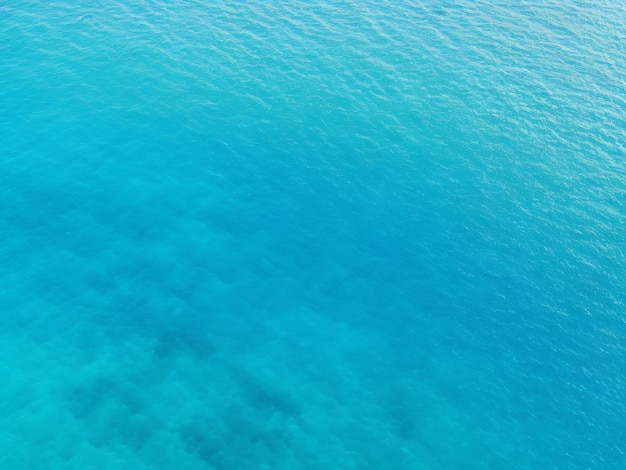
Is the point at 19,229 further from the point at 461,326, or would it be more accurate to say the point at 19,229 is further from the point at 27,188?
the point at 461,326

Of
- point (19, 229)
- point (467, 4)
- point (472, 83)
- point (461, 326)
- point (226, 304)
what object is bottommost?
point (19, 229)

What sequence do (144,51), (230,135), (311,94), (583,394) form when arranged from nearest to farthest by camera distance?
(583,394) < (230,135) < (311,94) < (144,51)

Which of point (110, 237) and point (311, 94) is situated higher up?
point (311, 94)

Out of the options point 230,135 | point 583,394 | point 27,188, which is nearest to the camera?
point 583,394

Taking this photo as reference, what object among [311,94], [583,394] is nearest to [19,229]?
[311,94]

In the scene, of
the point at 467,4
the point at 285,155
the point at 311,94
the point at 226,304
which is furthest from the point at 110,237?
the point at 467,4

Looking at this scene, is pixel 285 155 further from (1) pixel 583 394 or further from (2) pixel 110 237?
(1) pixel 583 394

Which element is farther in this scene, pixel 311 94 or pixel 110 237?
pixel 311 94
